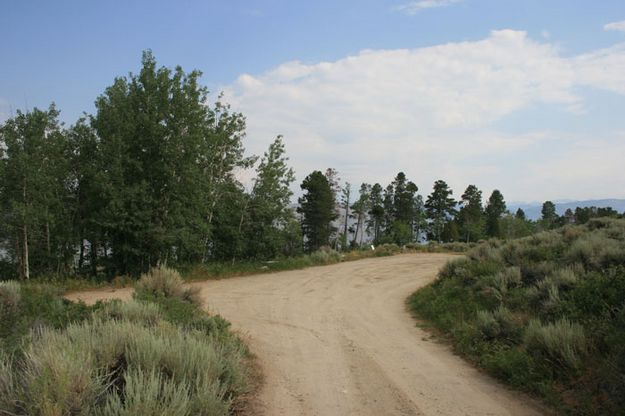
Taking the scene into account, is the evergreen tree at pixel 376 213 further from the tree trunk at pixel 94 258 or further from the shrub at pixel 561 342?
the shrub at pixel 561 342

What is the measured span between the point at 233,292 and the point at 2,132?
10.8m

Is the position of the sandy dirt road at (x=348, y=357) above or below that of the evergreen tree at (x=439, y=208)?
below

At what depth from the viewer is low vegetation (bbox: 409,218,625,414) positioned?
18.0 feet

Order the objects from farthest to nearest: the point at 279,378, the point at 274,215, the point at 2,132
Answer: the point at 274,215 → the point at 2,132 → the point at 279,378

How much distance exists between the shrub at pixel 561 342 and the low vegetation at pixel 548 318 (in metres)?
0.01

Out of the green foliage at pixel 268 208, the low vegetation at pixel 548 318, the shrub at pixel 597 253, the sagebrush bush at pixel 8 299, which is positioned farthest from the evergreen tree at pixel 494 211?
the sagebrush bush at pixel 8 299

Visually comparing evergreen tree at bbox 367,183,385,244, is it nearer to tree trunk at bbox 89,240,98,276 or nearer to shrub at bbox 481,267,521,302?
tree trunk at bbox 89,240,98,276

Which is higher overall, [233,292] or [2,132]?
[2,132]

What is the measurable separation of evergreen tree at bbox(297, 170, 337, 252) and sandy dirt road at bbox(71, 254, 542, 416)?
32155 millimetres

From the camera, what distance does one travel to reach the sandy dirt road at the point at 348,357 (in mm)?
5281

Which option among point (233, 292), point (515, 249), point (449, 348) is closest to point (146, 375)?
point (449, 348)

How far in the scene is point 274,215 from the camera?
2308 centimetres

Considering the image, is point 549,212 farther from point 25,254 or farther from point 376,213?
point 25,254

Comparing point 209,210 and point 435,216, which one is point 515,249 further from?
point 435,216
